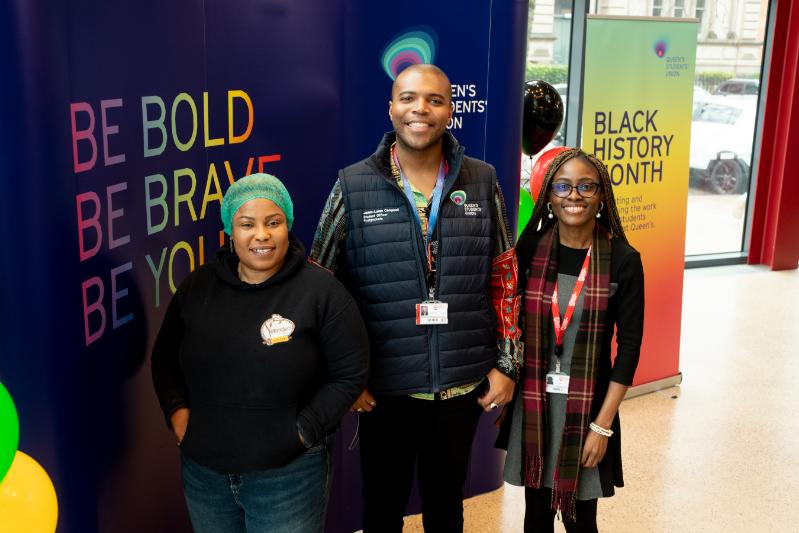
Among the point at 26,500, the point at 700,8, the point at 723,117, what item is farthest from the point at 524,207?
the point at 723,117

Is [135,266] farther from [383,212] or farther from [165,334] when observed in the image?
[383,212]

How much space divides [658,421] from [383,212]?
2877mm

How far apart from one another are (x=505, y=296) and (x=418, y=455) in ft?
1.76

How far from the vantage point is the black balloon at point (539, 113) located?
12.5 feet

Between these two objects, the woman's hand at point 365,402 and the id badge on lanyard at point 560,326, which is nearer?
the woman's hand at point 365,402

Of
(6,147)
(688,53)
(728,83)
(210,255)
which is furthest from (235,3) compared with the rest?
(728,83)

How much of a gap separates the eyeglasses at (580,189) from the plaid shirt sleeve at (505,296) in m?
0.17

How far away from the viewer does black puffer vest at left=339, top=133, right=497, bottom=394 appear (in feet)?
7.53

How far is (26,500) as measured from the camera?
149cm

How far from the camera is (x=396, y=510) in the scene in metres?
2.55

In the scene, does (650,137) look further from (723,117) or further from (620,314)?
(723,117)

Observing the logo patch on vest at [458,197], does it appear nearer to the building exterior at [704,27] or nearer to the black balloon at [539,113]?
the black balloon at [539,113]

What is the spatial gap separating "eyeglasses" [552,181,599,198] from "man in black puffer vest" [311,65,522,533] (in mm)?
192

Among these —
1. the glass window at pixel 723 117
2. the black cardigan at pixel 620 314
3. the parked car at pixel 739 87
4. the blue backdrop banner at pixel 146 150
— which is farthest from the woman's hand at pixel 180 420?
the parked car at pixel 739 87
